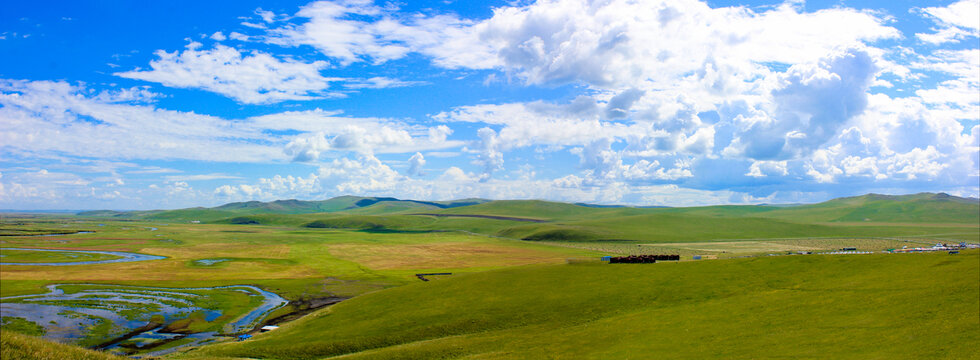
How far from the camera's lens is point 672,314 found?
185 ft

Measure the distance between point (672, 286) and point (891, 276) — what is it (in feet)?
80.3

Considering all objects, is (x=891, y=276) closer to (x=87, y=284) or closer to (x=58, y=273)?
(x=87, y=284)

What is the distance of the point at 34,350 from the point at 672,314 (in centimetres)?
5464

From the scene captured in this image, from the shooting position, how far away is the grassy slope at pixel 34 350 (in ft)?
73.6

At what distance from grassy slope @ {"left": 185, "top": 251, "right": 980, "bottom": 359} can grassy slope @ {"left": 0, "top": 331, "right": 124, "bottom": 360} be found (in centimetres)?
2910

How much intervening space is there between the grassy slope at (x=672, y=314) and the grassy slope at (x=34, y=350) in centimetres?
2910

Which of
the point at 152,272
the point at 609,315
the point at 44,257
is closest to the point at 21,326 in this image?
the point at 152,272

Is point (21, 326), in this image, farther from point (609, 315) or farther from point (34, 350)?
point (609, 315)

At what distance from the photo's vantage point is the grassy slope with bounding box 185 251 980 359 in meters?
40.0

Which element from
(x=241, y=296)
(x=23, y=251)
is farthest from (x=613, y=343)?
(x=23, y=251)

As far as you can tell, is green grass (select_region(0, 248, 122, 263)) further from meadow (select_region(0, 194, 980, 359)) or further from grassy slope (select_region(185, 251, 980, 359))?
grassy slope (select_region(185, 251, 980, 359))

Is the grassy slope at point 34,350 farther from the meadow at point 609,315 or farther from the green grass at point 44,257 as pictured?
the green grass at point 44,257

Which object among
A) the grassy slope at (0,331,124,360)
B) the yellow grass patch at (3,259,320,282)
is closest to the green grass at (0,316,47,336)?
the yellow grass patch at (3,259,320,282)

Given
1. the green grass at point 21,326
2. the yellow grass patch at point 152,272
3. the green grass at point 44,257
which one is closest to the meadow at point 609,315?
the green grass at point 21,326
